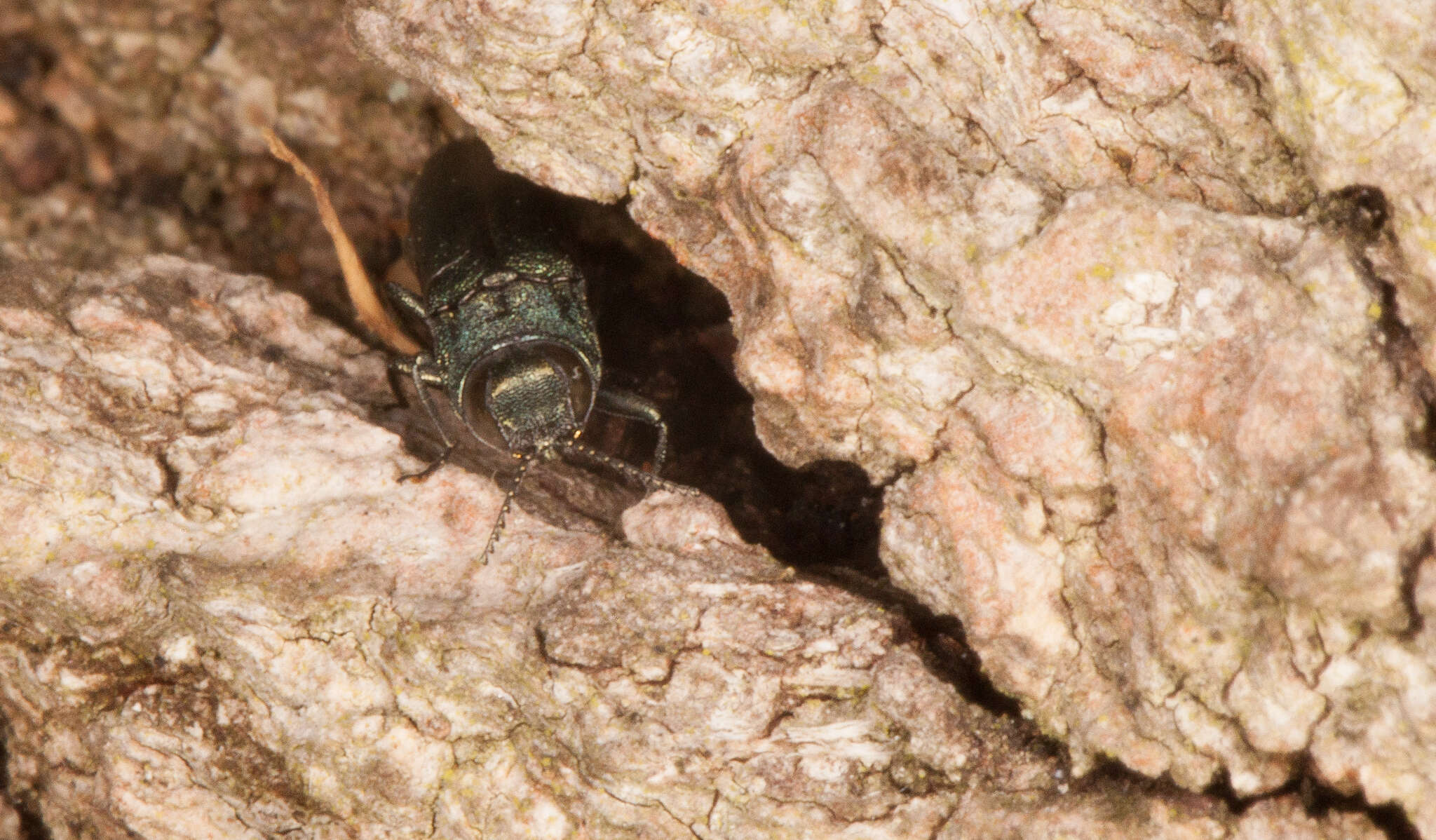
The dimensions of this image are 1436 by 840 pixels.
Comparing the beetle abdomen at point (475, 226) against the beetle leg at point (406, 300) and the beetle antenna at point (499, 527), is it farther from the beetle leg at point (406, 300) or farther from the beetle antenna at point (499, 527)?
the beetle antenna at point (499, 527)

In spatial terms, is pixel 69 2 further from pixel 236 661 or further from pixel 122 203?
pixel 236 661

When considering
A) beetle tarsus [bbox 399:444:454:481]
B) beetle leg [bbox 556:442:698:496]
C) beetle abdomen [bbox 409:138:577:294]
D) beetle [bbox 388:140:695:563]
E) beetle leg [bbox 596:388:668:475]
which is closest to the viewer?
beetle tarsus [bbox 399:444:454:481]

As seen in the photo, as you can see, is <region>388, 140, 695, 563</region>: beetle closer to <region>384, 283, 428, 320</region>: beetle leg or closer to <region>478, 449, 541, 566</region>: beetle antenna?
<region>384, 283, 428, 320</region>: beetle leg

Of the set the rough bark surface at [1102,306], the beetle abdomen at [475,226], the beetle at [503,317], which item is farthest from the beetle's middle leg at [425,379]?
the rough bark surface at [1102,306]

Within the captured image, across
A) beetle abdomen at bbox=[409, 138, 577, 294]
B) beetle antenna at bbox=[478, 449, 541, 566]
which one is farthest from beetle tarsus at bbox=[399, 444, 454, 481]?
beetle abdomen at bbox=[409, 138, 577, 294]

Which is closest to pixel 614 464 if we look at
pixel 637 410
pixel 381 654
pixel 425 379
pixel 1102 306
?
pixel 637 410

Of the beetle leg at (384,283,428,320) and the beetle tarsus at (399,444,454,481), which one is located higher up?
the beetle tarsus at (399,444,454,481)

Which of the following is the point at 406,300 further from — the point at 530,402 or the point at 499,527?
the point at 499,527
